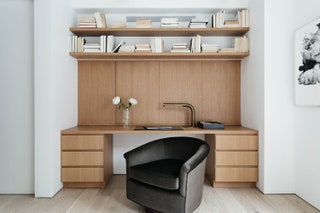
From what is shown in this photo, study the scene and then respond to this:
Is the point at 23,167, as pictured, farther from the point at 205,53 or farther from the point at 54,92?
the point at 205,53

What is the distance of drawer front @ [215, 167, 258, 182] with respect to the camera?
2.94 metres

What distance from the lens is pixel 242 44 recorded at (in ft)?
10.7

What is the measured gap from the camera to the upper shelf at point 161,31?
3.21 metres

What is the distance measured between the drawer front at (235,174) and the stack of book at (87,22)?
111 inches

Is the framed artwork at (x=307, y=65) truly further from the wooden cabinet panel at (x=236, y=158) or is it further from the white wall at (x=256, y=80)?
the wooden cabinet panel at (x=236, y=158)

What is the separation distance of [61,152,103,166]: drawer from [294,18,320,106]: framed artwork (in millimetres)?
2675

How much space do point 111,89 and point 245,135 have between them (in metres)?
2.20

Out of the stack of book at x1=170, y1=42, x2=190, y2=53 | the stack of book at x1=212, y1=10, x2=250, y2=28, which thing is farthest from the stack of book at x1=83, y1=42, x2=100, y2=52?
the stack of book at x1=212, y1=10, x2=250, y2=28

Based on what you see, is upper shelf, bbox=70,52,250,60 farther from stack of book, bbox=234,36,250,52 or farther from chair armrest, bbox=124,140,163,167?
chair armrest, bbox=124,140,163,167

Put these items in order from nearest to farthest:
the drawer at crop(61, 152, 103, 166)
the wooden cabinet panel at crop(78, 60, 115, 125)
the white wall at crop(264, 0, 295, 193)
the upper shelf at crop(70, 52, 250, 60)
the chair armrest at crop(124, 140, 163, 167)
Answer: the chair armrest at crop(124, 140, 163, 167), the white wall at crop(264, 0, 295, 193), the drawer at crop(61, 152, 103, 166), the upper shelf at crop(70, 52, 250, 60), the wooden cabinet panel at crop(78, 60, 115, 125)

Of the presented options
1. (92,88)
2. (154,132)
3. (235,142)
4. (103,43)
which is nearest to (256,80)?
(235,142)

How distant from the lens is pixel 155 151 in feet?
8.93

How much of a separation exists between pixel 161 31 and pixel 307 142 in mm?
2481

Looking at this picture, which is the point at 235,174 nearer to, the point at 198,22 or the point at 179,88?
the point at 179,88
